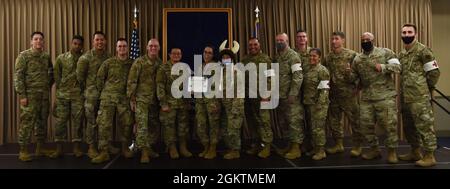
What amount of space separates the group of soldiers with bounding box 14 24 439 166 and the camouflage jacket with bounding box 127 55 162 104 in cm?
1

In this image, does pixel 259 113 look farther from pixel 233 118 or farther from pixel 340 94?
pixel 340 94

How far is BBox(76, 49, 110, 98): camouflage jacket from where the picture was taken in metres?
4.47

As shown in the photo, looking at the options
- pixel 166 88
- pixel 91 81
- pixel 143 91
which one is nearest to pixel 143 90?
pixel 143 91

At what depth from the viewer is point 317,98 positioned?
4.48 meters

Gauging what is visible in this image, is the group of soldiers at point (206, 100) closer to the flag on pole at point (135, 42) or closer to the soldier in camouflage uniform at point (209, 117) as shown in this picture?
the soldier in camouflage uniform at point (209, 117)

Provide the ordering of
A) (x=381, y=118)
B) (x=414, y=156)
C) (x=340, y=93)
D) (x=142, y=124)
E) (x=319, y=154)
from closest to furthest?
(x=381, y=118)
(x=414, y=156)
(x=142, y=124)
(x=319, y=154)
(x=340, y=93)

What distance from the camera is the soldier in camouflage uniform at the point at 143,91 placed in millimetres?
4277

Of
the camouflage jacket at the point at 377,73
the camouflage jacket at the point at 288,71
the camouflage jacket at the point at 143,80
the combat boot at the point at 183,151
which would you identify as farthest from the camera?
the combat boot at the point at 183,151

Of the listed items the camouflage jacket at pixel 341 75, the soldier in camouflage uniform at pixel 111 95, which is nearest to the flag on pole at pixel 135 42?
→ the soldier in camouflage uniform at pixel 111 95

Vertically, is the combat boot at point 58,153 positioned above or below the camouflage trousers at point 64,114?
below

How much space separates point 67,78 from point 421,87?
3.90 m

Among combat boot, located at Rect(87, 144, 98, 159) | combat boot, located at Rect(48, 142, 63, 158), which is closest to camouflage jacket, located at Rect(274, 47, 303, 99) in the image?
combat boot, located at Rect(87, 144, 98, 159)

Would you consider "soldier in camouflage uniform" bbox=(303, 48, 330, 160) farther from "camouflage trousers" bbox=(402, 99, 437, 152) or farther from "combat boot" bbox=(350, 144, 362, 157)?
"camouflage trousers" bbox=(402, 99, 437, 152)

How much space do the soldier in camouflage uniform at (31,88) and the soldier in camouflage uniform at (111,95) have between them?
728 millimetres
